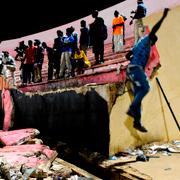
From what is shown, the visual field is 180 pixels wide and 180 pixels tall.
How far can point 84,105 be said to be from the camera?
799 cm

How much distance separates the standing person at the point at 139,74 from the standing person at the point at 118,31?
4990 millimetres

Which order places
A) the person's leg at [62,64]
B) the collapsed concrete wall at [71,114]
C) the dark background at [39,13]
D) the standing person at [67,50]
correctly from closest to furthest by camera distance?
the dark background at [39,13]
the collapsed concrete wall at [71,114]
the standing person at [67,50]
the person's leg at [62,64]

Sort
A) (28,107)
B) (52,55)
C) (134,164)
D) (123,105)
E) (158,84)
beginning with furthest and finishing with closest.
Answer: (52,55), (28,107), (158,84), (123,105), (134,164)

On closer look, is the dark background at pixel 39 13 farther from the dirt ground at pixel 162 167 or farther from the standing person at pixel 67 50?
the standing person at pixel 67 50

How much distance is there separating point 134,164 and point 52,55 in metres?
5.63

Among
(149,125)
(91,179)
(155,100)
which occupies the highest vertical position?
(155,100)

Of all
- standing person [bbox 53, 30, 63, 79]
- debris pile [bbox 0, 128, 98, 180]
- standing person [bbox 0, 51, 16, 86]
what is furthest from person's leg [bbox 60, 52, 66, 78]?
debris pile [bbox 0, 128, 98, 180]

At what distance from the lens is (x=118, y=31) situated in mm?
10539

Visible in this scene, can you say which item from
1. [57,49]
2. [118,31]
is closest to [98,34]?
[118,31]

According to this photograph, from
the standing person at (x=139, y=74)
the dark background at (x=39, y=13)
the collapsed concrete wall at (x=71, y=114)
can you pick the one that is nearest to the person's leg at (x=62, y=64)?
the collapsed concrete wall at (x=71, y=114)

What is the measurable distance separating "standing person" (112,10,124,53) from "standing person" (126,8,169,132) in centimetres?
499

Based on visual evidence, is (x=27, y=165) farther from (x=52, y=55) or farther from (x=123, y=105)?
(x=52, y=55)

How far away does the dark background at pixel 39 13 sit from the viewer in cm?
566

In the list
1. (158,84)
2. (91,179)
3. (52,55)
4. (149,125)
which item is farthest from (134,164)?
(52,55)
